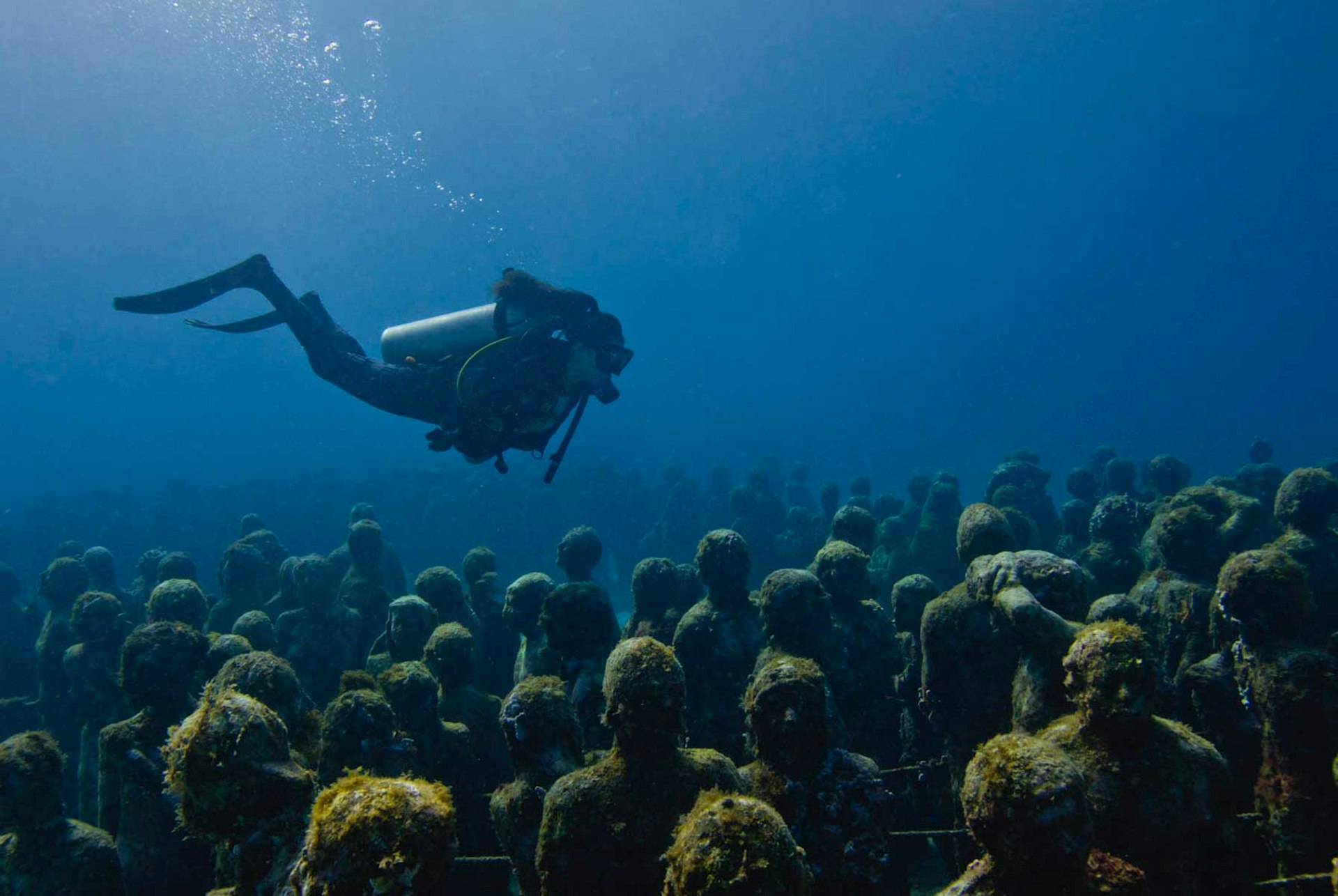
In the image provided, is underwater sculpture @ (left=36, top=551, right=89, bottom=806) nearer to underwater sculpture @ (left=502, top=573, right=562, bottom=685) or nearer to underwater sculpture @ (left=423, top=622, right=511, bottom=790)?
underwater sculpture @ (left=423, top=622, right=511, bottom=790)

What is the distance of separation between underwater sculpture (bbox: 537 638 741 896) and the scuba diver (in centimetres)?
712

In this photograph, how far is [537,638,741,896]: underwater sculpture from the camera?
3627mm

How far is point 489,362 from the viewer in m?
11.1

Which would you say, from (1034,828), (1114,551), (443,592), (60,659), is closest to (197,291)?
(60,659)

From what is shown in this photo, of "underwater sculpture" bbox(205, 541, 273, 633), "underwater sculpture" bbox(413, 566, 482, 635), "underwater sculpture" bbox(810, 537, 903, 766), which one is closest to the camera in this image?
"underwater sculpture" bbox(810, 537, 903, 766)

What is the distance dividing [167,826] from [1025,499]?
1532 cm

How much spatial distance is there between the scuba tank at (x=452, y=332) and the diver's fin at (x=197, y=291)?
3211mm

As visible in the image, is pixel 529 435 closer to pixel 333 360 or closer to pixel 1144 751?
pixel 333 360

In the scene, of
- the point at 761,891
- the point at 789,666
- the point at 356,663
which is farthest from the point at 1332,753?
the point at 356,663

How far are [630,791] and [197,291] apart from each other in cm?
1367

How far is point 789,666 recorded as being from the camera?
4.06 meters

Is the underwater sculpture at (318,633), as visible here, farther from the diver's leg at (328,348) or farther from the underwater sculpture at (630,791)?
the underwater sculpture at (630,791)

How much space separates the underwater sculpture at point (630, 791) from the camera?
143 inches

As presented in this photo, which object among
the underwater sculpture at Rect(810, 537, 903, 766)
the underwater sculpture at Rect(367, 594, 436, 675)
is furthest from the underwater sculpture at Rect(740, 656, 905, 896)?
the underwater sculpture at Rect(367, 594, 436, 675)
